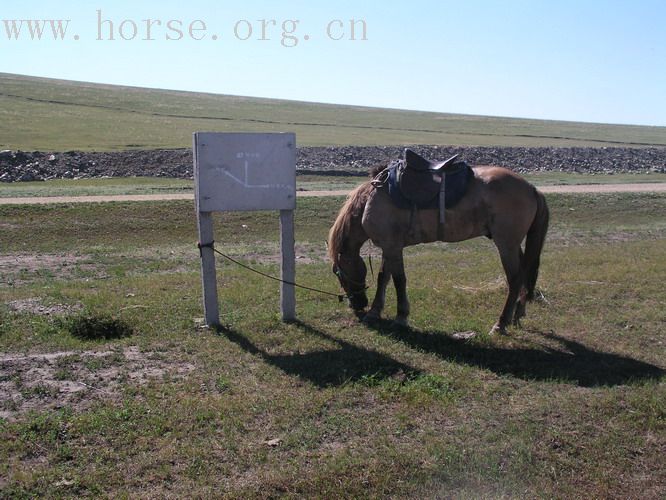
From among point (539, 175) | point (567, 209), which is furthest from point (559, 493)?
point (539, 175)

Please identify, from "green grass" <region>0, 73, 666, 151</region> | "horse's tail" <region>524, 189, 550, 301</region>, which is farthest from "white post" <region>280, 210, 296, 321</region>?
"green grass" <region>0, 73, 666, 151</region>

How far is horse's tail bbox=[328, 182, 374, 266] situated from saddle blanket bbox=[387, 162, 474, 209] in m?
0.35

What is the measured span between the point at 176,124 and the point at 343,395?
202ft

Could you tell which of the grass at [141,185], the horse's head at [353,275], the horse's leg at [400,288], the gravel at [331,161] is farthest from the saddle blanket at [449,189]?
the gravel at [331,161]

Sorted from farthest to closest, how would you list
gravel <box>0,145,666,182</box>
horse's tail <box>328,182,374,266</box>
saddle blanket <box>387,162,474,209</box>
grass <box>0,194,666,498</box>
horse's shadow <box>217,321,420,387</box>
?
gravel <box>0,145,666,182</box>, horse's tail <box>328,182,374,266</box>, saddle blanket <box>387,162,474,209</box>, horse's shadow <box>217,321,420,387</box>, grass <box>0,194,666,498</box>

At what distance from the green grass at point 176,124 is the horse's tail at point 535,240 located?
3935 centimetres

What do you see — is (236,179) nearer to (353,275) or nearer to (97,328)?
(353,275)

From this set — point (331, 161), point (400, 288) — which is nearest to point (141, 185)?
point (331, 161)

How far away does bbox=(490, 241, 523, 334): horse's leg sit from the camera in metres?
7.82

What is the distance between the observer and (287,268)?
28.0ft

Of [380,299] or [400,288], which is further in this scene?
[380,299]

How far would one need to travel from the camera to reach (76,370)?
6.31 metres

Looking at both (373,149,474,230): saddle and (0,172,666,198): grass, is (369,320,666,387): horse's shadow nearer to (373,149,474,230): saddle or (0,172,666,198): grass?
(373,149,474,230): saddle

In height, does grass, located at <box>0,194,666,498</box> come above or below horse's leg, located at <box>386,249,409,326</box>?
below
